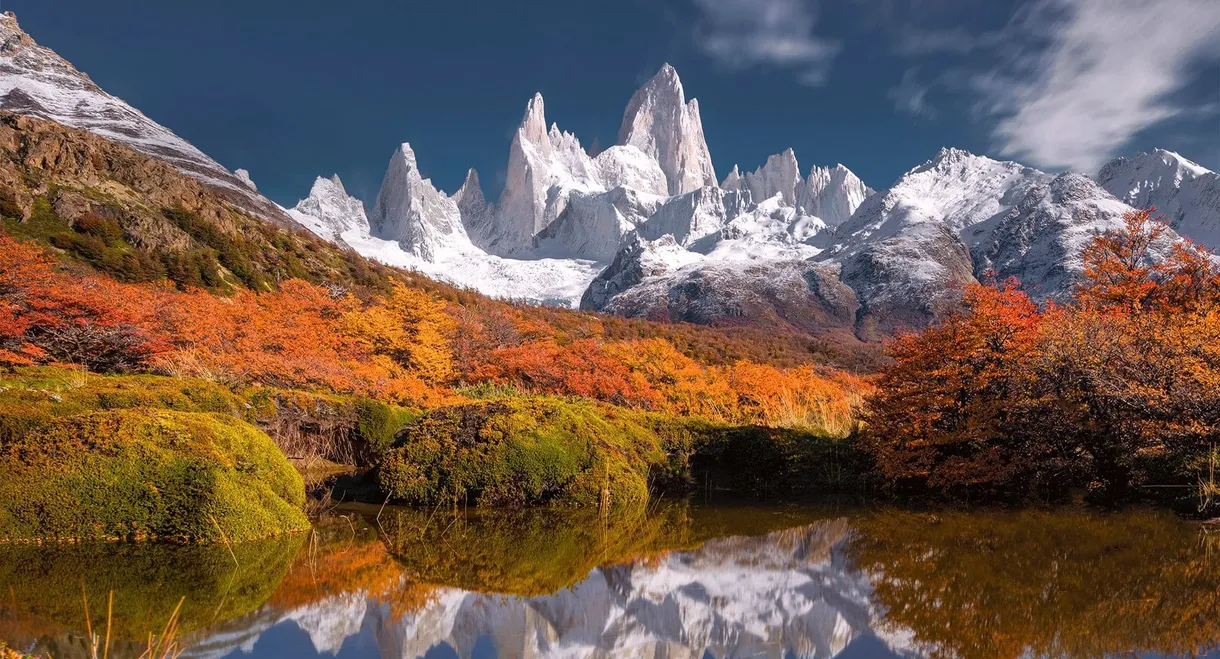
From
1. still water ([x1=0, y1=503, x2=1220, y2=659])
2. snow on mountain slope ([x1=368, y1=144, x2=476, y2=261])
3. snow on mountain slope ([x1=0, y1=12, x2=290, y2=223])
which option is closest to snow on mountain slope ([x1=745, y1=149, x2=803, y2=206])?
snow on mountain slope ([x1=368, y1=144, x2=476, y2=261])

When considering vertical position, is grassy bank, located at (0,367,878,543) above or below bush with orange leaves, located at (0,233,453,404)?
below

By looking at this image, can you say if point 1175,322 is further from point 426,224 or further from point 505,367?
point 426,224

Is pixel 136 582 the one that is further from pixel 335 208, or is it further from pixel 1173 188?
pixel 335 208

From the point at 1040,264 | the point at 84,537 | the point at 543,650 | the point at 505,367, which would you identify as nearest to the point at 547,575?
the point at 543,650

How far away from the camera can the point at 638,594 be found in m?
4.14

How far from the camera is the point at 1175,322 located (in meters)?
9.23

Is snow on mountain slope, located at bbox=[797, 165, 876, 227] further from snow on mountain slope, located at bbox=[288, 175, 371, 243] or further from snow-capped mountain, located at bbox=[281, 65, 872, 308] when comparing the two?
snow on mountain slope, located at bbox=[288, 175, 371, 243]

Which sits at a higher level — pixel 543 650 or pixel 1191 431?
pixel 1191 431

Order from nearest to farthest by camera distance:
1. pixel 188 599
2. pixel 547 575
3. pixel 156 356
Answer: pixel 188 599
pixel 547 575
pixel 156 356

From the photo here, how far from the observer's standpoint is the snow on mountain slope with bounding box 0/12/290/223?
59.8m

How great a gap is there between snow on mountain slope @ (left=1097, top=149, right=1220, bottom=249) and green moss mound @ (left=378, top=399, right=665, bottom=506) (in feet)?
451

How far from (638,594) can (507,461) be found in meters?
3.90

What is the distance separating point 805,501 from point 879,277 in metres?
99.8

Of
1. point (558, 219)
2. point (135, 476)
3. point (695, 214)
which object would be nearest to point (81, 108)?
point (135, 476)
